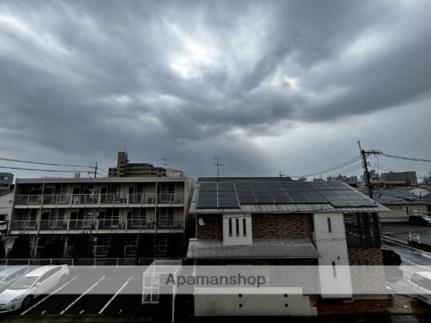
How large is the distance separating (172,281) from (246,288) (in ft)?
14.5

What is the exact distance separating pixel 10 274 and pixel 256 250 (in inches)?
617

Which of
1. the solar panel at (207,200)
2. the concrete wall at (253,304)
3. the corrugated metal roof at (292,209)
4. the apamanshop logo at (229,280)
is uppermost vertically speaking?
the solar panel at (207,200)

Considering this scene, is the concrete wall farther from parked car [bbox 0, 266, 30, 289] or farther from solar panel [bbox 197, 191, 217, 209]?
parked car [bbox 0, 266, 30, 289]

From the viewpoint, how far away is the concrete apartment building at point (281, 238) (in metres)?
10.5

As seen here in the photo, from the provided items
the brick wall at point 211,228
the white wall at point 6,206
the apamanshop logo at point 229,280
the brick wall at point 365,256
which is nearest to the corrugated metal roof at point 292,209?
the brick wall at point 211,228

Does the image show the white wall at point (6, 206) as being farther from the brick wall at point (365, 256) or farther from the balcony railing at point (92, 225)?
the brick wall at point (365, 256)

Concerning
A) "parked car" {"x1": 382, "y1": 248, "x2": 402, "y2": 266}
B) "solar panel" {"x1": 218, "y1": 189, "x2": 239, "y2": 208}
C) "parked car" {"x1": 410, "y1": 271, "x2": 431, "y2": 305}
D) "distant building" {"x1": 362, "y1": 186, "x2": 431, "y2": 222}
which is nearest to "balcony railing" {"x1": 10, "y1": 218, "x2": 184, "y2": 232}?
"solar panel" {"x1": 218, "y1": 189, "x2": 239, "y2": 208}

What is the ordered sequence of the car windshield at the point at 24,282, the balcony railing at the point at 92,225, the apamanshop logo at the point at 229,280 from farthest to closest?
the balcony railing at the point at 92,225
the car windshield at the point at 24,282
the apamanshop logo at the point at 229,280

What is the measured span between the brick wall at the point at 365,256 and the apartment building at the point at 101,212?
13119 mm

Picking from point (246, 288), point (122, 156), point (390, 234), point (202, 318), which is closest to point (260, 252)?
point (246, 288)

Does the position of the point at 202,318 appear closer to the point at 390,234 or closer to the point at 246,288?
the point at 246,288

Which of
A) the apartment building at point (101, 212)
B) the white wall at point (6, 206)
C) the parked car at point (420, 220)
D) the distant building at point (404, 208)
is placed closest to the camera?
the apartment building at point (101, 212)

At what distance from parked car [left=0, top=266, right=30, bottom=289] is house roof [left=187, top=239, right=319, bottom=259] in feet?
36.9

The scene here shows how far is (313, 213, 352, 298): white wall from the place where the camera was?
11555mm
